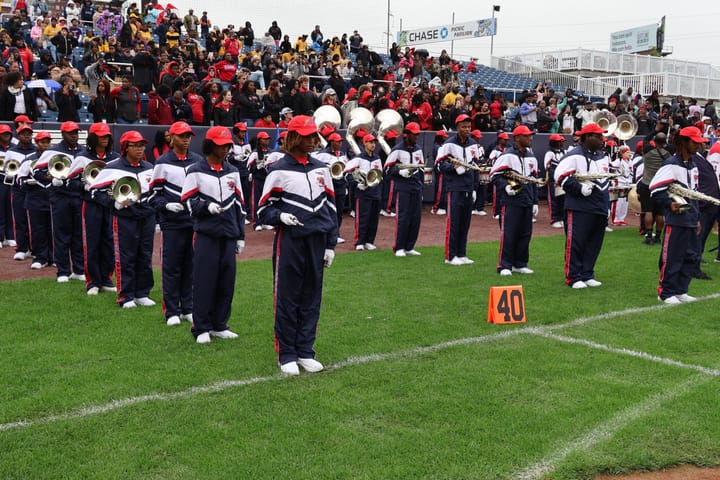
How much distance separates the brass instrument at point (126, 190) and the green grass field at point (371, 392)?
4.31 feet

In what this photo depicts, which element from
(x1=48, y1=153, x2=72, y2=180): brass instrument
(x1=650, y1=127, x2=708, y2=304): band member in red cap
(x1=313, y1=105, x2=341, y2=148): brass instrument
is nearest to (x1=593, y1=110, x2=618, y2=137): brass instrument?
(x1=313, y1=105, x2=341, y2=148): brass instrument

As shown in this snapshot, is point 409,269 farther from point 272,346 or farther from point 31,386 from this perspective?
point 31,386

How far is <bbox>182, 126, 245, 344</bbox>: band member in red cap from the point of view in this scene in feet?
24.5

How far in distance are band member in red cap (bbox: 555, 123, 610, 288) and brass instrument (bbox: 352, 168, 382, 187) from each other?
15.4 feet

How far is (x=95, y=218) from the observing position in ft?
32.4

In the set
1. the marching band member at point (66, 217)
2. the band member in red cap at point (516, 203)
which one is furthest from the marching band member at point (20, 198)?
the band member in red cap at point (516, 203)

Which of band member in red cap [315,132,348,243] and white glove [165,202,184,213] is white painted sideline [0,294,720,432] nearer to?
white glove [165,202,184,213]

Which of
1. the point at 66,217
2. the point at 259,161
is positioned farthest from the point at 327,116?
the point at 66,217

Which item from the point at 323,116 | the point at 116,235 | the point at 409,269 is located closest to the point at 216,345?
the point at 116,235

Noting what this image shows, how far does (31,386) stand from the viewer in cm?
625

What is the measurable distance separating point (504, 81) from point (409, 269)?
29.1 metres

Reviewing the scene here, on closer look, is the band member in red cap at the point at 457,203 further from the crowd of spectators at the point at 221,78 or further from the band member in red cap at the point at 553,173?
the crowd of spectators at the point at 221,78

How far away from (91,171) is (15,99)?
8223 millimetres

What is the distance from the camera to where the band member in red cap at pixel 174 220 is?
8.27 meters
